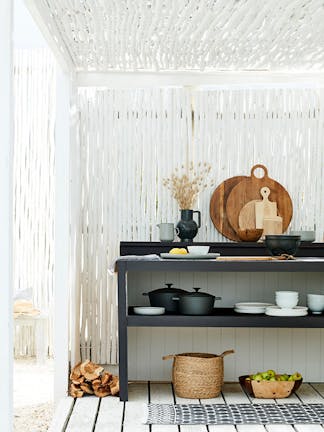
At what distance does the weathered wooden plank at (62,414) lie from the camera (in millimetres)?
4805

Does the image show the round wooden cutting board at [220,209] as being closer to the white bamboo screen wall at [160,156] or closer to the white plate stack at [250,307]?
the white bamboo screen wall at [160,156]

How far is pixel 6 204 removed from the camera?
11.0 feet

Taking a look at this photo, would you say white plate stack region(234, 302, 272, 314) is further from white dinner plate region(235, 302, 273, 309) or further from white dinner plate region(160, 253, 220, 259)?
white dinner plate region(160, 253, 220, 259)

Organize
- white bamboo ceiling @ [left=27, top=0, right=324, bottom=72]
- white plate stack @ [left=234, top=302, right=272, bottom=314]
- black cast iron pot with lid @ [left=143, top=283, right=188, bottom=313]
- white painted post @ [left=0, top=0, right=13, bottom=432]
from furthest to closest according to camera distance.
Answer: black cast iron pot with lid @ [left=143, top=283, right=188, bottom=313]
white plate stack @ [left=234, top=302, right=272, bottom=314]
white bamboo ceiling @ [left=27, top=0, right=324, bottom=72]
white painted post @ [left=0, top=0, right=13, bottom=432]

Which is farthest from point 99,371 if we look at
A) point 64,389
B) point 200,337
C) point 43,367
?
point 43,367

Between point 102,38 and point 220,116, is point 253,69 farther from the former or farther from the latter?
point 102,38

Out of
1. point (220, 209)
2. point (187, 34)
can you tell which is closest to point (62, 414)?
point (220, 209)

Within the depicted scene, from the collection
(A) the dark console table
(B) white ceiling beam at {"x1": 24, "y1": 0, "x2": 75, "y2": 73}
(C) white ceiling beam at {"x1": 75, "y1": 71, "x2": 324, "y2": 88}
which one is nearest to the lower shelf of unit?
(A) the dark console table

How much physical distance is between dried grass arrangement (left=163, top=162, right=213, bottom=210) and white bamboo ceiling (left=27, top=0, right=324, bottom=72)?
2.74 feet

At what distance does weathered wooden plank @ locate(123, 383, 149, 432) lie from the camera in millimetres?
4793

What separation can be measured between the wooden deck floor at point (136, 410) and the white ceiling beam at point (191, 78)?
2.46 metres

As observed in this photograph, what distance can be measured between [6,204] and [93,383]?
8.47 ft

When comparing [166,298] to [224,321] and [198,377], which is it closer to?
[224,321]

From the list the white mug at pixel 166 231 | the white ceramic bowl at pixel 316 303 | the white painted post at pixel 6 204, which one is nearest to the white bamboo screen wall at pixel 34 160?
the white mug at pixel 166 231
